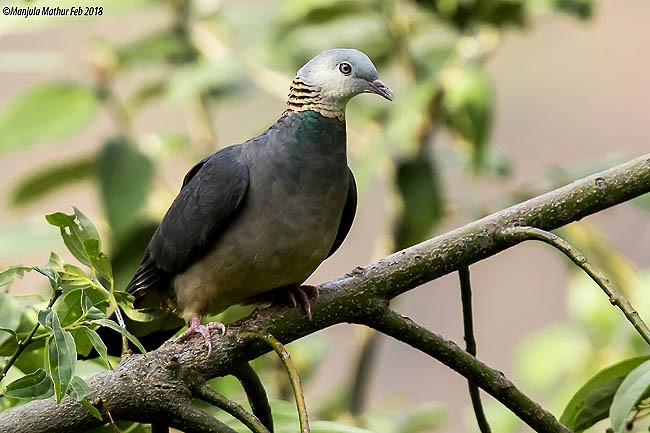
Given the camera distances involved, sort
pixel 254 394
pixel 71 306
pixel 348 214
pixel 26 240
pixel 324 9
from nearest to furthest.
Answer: pixel 71 306
pixel 254 394
pixel 348 214
pixel 26 240
pixel 324 9

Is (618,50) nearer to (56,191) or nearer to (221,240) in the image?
(56,191)

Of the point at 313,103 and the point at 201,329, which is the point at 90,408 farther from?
the point at 313,103

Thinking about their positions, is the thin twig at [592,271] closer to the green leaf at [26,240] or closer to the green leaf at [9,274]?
the green leaf at [9,274]

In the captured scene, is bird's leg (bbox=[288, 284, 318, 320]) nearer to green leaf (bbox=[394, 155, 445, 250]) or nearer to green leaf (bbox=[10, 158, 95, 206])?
green leaf (bbox=[394, 155, 445, 250])

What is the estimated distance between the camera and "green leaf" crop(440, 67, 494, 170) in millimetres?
2404

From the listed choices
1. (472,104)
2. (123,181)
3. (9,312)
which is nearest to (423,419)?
(472,104)

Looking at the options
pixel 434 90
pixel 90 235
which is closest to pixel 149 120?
pixel 434 90

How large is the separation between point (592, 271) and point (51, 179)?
6.84 ft

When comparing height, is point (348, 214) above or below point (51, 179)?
below

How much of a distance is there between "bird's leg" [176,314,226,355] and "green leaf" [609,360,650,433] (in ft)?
1.43

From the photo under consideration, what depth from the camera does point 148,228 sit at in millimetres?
A: 2521

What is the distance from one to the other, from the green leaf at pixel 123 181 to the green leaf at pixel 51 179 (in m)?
0.13

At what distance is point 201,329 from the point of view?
139cm

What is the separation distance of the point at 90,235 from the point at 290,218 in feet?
1.78
